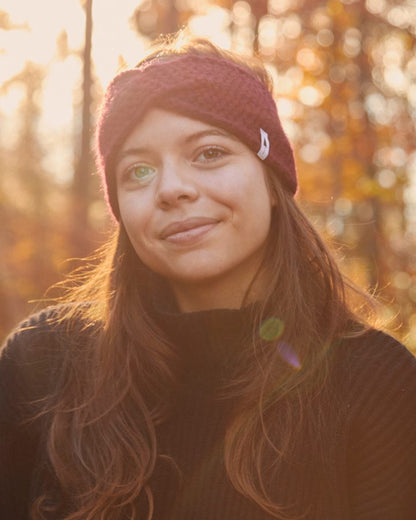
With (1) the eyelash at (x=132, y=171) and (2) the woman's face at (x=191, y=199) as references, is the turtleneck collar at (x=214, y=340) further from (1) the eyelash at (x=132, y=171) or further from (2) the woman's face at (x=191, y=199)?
(1) the eyelash at (x=132, y=171)

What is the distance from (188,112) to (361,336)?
3.17ft

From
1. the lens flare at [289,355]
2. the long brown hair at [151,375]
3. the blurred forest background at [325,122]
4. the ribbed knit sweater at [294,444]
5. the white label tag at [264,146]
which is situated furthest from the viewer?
the blurred forest background at [325,122]

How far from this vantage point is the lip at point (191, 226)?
7.57 feet

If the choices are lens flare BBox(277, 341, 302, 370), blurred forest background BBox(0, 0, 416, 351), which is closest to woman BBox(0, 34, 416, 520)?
lens flare BBox(277, 341, 302, 370)

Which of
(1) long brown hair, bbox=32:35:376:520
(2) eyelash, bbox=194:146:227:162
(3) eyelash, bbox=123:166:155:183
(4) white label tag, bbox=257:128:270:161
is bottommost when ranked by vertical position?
(1) long brown hair, bbox=32:35:376:520

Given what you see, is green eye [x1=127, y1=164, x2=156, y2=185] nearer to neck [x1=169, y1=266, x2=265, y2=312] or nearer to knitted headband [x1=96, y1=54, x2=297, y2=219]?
knitted headband [x1=96, y1=54, x2=297, y2=219]

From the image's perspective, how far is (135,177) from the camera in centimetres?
247

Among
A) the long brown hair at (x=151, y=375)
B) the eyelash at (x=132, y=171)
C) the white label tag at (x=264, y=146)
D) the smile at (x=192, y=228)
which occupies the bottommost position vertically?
the long brown hair at (x=151, y=375)

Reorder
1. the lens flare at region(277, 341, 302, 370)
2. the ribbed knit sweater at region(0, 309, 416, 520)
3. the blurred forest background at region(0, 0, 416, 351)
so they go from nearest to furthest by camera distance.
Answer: the ribbed knit sweater at region(0, 309, 416, 520) < the lens flare at region(277, 341, 302, 370) < the blurred forest background at region(0, 0, 416, 351)

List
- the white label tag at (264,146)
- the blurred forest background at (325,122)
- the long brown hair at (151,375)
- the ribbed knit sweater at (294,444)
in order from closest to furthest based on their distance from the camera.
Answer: the ribbed knit sweater at (294,444), the long brown hair at (151,375), the white label tag at (264,146), the blurred forest background at (325,122)

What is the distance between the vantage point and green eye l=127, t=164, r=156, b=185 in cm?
242

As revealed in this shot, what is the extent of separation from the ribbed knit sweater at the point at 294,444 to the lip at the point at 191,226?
0.31 metres

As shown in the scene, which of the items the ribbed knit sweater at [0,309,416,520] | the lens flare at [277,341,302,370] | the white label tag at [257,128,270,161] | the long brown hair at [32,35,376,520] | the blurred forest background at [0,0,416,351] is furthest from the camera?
the blurred forest background at [0,0,416,351]

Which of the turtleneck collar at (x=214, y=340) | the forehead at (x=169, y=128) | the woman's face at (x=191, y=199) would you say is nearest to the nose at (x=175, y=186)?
Result: the woman's face at (x=191, y=199)
